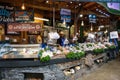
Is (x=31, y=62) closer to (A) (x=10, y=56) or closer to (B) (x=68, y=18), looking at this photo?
(A) (x=10, y=56)

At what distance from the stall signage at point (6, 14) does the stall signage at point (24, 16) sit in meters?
0.30

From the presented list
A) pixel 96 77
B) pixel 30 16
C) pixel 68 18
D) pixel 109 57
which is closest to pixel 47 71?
pixel 30 16

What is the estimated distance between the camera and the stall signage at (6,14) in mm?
8411

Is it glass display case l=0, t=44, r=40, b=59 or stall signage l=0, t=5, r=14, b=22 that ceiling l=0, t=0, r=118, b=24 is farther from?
glass display case l=0, t=44, r=40, b=59

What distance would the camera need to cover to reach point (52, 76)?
7273 millimetres

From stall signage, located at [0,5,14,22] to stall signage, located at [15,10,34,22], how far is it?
301mm

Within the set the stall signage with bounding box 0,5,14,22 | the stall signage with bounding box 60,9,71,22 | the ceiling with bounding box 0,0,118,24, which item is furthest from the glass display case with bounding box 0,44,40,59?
the stall signage with bounding box 60,9,71,22

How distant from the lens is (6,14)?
9.48m

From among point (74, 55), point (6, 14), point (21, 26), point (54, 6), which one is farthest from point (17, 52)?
point (54, 6)

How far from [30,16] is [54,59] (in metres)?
1.80

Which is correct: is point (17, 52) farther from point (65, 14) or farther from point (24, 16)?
point (65, 14)

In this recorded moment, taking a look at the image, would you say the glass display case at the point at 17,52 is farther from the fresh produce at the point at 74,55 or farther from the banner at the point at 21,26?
the fresh produce at the point at 74,55

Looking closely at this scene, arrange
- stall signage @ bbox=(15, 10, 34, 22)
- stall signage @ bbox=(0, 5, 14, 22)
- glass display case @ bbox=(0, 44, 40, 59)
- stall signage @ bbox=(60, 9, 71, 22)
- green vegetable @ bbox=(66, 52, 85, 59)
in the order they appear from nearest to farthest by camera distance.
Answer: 1. glass display case @ bbox=(0, 44, 40, 59)
2. stall signage @ bbox=(15, 10, 34, 22)
3. green vegetable @ bbox=(66, 52, 85, 59)
4. stall signage @ bbox=(0, 5, 14, 22)
5. stall signage @ bbox=(60, 9, 71, 22)

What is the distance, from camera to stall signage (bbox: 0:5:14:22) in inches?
331
